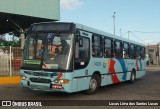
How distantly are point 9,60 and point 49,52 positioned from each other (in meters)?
8.17

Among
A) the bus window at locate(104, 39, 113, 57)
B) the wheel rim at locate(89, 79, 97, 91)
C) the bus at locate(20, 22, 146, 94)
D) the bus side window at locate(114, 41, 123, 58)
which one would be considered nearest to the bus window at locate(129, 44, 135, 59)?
the bus side window at locate(114, 41, 123, 58)

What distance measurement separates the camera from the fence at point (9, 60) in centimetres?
1894

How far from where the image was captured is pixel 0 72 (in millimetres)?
19328

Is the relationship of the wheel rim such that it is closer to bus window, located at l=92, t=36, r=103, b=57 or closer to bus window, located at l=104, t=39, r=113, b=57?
bus window, located at l=92, t=36, r=103, b=57

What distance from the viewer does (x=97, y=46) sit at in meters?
13.7

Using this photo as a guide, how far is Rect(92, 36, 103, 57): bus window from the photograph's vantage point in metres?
13.3

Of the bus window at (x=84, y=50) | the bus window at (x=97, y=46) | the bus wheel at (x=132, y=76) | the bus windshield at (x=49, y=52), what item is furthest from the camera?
the bus wheel at (x=132, y=76)

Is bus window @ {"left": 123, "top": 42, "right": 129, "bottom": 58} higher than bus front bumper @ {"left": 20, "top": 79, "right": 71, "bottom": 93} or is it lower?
higher

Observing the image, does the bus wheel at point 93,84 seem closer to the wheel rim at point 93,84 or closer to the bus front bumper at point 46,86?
the wheel rim at point 93,84

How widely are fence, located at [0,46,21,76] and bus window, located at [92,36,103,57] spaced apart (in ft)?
22.1

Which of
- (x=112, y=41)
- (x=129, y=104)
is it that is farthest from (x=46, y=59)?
(x=112, y=41)

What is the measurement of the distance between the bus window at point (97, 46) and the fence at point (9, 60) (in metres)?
6.73

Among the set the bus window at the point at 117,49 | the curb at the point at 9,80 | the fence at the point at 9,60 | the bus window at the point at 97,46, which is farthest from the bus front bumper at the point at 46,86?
the fence at the point at 9,60

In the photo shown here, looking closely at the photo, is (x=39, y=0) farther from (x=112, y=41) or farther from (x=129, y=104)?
(x=129, y=104)
